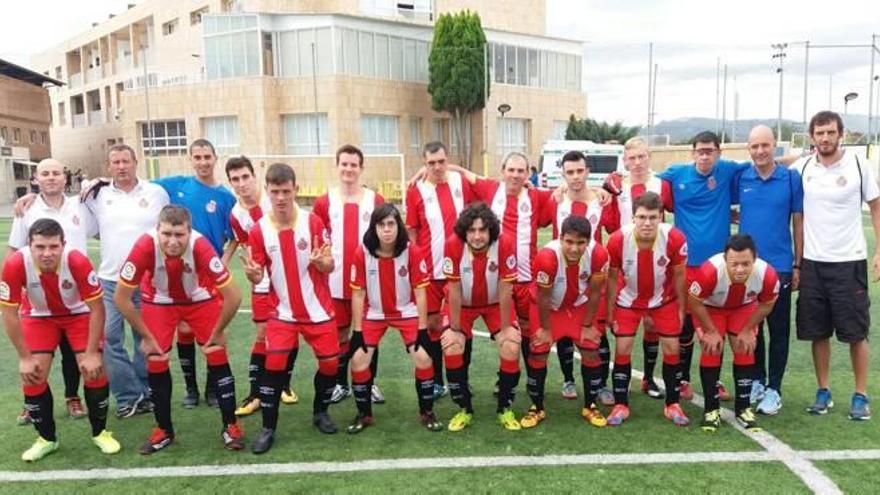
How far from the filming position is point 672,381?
5.02 metres

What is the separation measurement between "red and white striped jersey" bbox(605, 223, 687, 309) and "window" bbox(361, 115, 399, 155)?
31329mm

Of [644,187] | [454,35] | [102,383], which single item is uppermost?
[454,35]

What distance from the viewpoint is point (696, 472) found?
13.6 feet

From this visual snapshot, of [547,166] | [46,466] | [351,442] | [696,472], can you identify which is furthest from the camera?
[547,166]

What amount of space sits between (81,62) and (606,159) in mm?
50282

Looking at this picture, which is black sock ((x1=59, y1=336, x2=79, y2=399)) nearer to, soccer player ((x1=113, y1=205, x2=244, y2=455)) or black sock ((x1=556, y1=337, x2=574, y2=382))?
soccer player ((x1=113, y1=205, x2=244, y2=455))

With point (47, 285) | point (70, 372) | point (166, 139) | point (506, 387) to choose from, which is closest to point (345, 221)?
point (506, 387)

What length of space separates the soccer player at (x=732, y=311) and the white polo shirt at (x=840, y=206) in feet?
1.72

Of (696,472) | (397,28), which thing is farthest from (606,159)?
(696,472)

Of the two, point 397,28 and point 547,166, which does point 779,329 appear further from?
point 397,28

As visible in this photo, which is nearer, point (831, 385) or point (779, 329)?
point (779, 329)

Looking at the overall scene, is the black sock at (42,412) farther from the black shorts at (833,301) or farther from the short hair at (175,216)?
the black shorts at (833,301)

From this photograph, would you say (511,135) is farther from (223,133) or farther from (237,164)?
(237,164)

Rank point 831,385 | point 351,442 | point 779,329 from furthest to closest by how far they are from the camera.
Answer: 1. point 831,385
2. point 779,329
3. point 351,442
